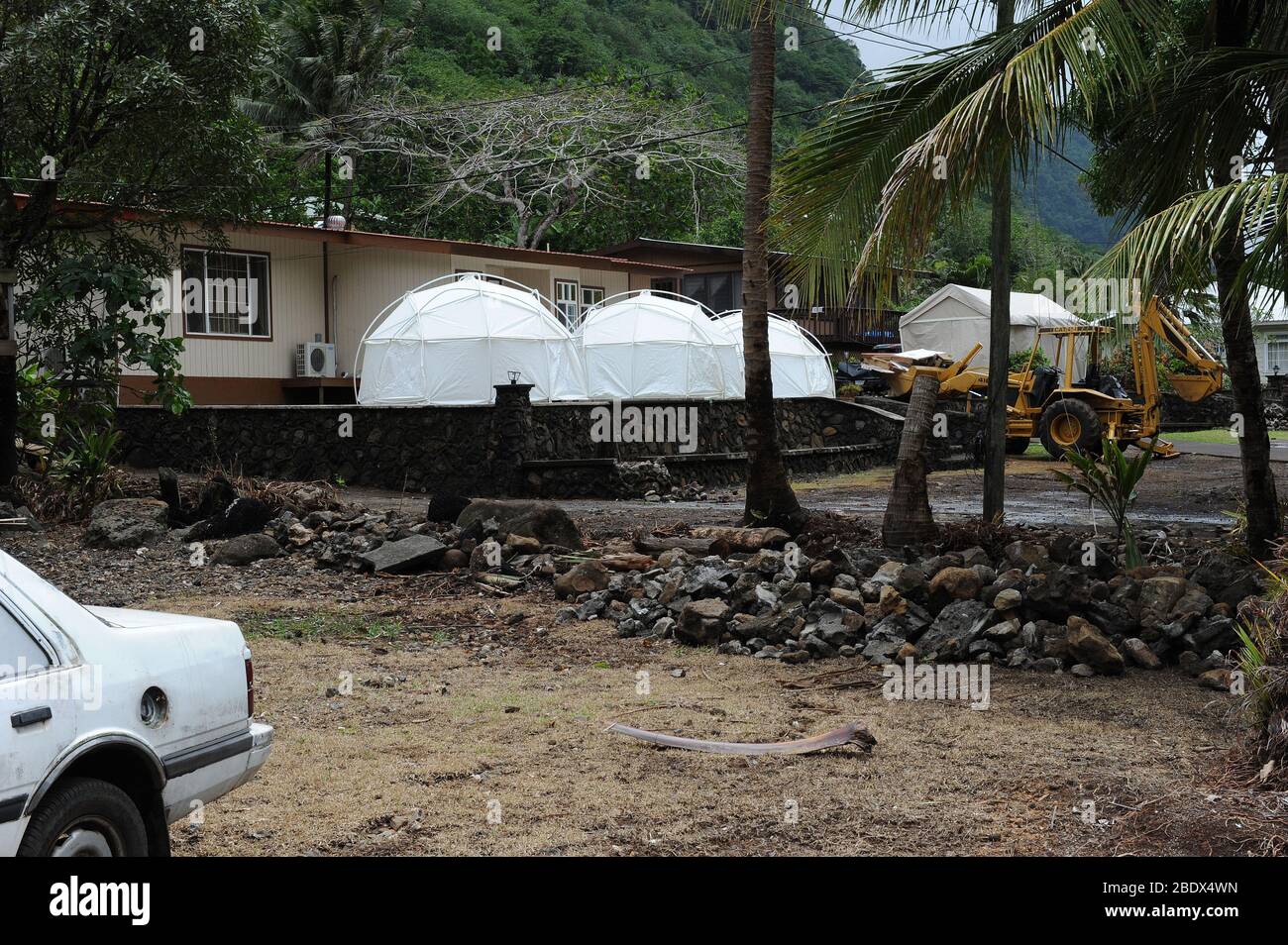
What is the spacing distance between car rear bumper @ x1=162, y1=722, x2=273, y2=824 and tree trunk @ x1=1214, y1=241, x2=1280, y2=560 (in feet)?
25.7

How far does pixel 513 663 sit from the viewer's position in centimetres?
924

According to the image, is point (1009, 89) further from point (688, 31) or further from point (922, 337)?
point (688, 31)

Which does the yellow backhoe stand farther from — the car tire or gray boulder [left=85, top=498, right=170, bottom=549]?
the car tire

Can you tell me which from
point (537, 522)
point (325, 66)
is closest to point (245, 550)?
point (537, 522)

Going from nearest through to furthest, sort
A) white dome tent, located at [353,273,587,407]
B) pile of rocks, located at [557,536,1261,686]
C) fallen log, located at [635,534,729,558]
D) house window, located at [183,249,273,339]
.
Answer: pile of rocks, located at [557,536,1261,686]
fallen log, located at [635,534,729,558]
white dome tent, located at [353,273,587,407]
house window, located at [183,249,273,339]

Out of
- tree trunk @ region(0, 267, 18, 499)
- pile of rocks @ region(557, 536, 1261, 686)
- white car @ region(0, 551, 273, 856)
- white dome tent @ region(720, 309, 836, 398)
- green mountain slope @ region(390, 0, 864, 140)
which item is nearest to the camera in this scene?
white car @ region(0, 551, 273, 856)

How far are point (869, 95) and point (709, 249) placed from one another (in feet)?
101

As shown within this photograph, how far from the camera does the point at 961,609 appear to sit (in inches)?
364

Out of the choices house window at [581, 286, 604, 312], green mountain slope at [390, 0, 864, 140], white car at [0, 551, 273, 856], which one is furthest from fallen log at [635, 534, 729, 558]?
green mountain slope at [390, 0, 864, 140]

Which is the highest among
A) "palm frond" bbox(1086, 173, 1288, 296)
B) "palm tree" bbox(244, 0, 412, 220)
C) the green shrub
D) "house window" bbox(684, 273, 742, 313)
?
"palm tree" bbox(244, 0, 412, 220)

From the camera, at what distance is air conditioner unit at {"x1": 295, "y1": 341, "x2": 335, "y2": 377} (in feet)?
86.5

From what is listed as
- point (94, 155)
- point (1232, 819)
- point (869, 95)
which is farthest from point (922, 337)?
point (1232, 819)

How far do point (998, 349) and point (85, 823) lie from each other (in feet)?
36.1

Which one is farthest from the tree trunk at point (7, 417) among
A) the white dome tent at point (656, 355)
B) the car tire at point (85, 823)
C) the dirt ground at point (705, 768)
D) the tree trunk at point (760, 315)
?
the car tire at point (85, 823)
